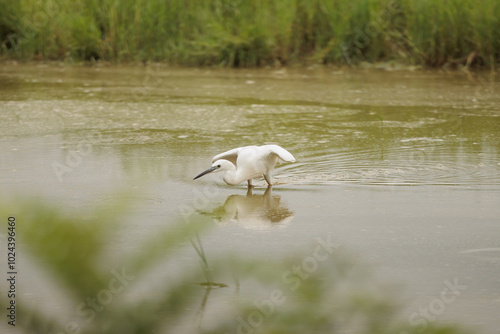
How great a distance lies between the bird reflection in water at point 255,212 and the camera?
407 cm

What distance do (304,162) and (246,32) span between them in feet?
19.5

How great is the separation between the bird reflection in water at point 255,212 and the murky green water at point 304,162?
0.4 inches

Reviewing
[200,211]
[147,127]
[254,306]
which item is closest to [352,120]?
[147,127]

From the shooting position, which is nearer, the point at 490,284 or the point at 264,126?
the point at 490,284

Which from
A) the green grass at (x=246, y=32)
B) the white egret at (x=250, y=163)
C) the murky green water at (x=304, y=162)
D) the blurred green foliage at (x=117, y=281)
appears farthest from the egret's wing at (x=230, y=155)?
the green grass at (x=246, y=32)

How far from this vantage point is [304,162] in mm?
5441

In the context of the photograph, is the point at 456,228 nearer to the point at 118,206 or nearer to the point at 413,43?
the point at 118,206

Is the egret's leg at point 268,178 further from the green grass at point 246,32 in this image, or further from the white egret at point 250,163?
the green grass at point 246,32

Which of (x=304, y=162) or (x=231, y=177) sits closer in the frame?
(x=231, y=177)

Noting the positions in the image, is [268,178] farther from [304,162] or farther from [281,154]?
[304,162]

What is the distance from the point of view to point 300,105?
26.7 ft

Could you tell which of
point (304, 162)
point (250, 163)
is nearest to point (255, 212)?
point (250, 163)

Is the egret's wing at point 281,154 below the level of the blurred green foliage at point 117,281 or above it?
below

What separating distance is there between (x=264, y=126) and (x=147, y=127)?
100cm
